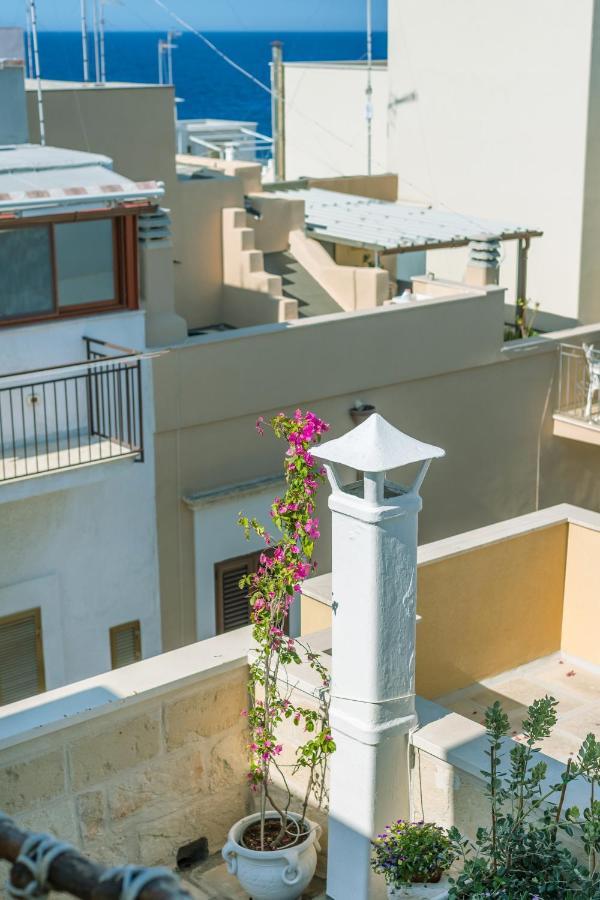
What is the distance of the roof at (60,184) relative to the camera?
41.5ft

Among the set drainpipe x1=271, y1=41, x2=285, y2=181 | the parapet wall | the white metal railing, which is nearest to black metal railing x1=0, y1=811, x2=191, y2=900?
the parapet wall

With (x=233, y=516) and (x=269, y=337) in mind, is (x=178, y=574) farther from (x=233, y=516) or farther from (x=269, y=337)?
(x=269, y=337)

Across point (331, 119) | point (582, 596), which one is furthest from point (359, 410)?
point (331, 119)

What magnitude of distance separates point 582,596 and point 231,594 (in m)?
5.34

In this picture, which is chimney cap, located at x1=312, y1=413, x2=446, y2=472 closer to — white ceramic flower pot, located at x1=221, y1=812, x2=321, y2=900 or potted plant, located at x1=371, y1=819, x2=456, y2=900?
potted plant, located at x1=371, y1=819, x2=456, y2=900

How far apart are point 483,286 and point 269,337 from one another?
150 inches

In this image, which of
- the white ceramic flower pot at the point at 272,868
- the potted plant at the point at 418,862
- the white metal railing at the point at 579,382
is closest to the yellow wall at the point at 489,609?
→ the white ceramic flower pot at the point at 272,868

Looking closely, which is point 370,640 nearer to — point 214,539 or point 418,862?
point 418,862

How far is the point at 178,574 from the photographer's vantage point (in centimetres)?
1449

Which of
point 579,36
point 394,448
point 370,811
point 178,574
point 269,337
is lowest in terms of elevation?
point 178,574

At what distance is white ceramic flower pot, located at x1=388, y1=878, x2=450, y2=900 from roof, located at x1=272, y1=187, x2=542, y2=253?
11.5m

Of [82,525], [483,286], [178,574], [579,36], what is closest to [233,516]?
[178,574]

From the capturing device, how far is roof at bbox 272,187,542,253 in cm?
1747

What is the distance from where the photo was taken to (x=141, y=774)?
7.37m
